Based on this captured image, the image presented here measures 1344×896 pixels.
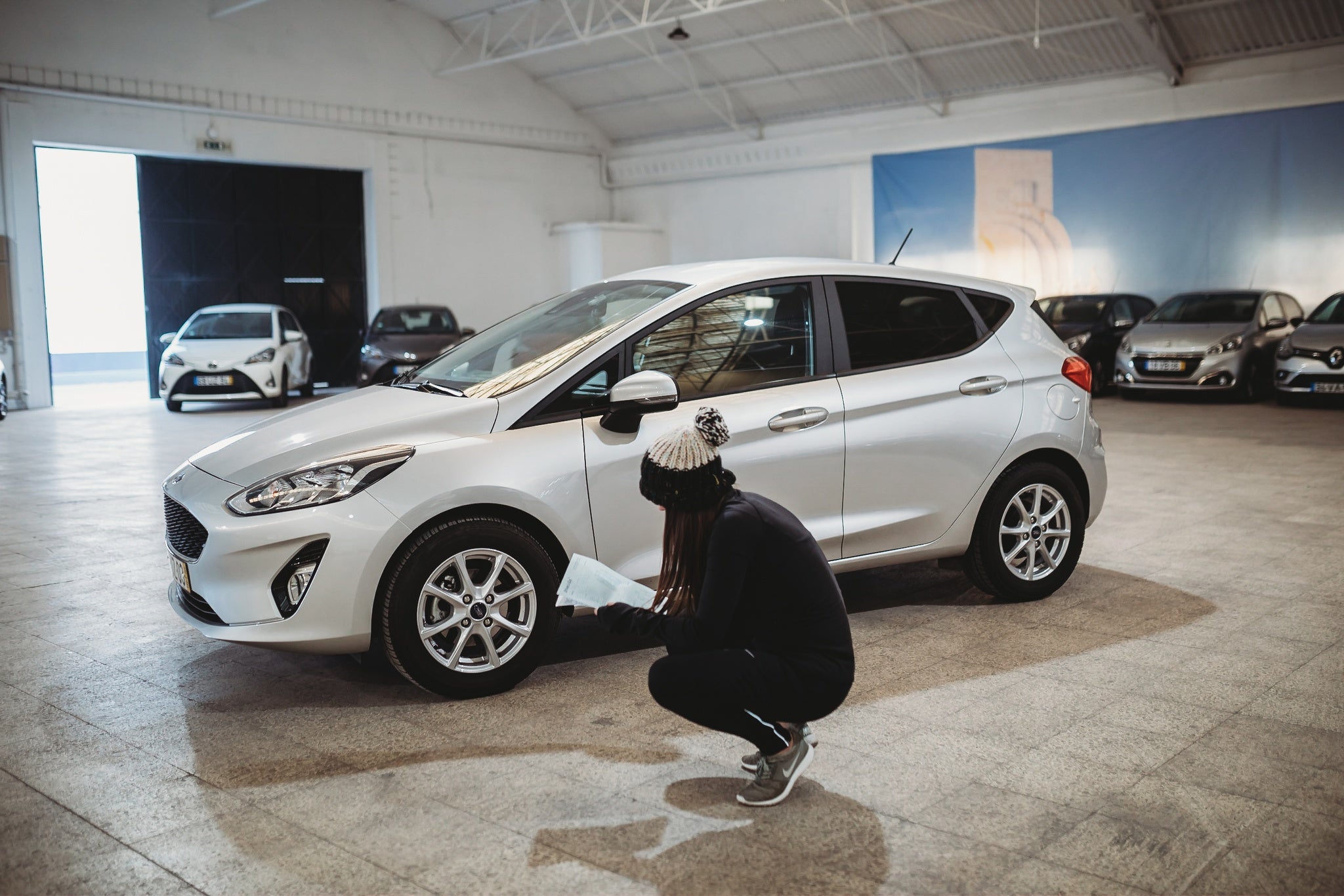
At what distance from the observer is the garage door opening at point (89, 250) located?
18.9 meters

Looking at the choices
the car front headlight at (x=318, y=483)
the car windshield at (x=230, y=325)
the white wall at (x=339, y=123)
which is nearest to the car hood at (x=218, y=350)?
the car windshield at (x=230, y=325)

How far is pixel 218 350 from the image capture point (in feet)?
52.4

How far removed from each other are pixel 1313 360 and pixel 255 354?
13877 millimetres

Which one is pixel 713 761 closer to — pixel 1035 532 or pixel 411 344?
pixel 1035 532

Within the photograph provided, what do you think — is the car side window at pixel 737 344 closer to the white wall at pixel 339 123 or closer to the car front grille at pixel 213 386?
the car front grille at pixel 213 386

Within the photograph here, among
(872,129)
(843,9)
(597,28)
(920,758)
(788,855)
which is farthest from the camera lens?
(872,129)

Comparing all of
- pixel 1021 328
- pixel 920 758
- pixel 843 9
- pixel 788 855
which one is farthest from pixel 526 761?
pixel 843 9

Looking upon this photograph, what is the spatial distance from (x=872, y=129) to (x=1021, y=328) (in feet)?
57.1

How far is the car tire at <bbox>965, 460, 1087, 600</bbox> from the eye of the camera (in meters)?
5.06

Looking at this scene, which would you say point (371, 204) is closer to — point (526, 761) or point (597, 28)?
point (597, 28)

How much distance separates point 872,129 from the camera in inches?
850

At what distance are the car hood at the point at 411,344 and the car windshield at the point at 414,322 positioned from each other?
0.76 ft

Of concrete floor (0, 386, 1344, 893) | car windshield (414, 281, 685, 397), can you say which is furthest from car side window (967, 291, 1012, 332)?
car windshield (414, 281, 685, 397)

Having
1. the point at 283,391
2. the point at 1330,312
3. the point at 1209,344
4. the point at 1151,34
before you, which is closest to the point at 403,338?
the point at 283,391
